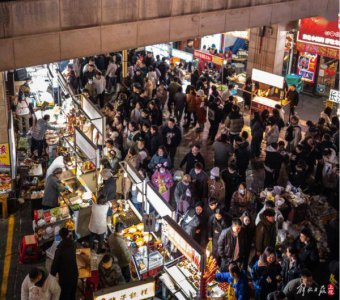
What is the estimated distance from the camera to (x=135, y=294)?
311 inches

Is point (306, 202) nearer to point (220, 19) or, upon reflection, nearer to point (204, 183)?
point (204, 183)

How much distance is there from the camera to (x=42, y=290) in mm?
8336

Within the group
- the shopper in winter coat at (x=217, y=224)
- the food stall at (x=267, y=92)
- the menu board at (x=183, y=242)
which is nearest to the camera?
the menu board at (x=183, y=242)

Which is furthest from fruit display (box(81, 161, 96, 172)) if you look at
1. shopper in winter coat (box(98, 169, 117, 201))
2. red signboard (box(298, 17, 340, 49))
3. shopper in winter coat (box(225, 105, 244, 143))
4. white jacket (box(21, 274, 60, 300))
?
red signboard (box(298, 17, 340, 49))

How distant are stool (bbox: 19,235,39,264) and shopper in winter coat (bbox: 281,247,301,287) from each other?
17.2 feet

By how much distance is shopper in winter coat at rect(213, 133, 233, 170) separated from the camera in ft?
44.8

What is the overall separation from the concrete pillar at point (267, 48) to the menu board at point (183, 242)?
1275 cm

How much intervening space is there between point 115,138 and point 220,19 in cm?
449

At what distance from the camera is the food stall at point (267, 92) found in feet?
56.7

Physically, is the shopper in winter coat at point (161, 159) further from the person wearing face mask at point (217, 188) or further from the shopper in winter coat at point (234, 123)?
the shopper in winter coat at point (234, 123)

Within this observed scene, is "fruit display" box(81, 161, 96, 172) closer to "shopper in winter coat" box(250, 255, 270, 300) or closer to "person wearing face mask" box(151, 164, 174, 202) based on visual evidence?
"person wearing face mask" box(151, 164, 174, 202)

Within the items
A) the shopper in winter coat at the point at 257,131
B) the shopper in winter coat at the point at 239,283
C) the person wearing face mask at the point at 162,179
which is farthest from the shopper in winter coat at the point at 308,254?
the shopper in winter coat at the point at 257,131

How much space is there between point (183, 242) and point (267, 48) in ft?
44.8

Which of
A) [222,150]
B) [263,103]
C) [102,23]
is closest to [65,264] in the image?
[102,23]
